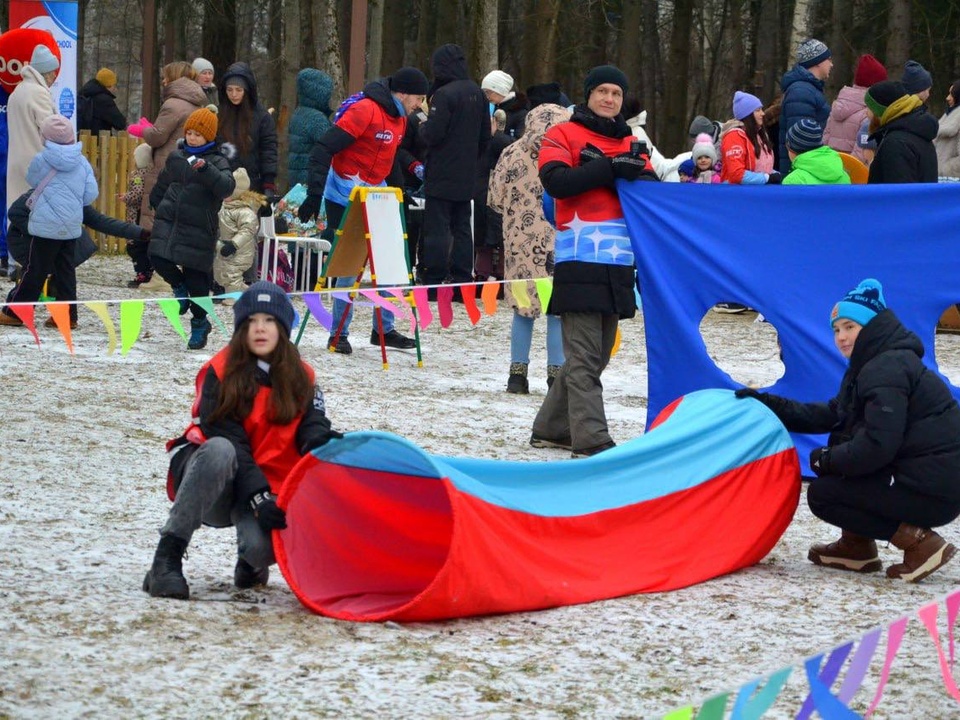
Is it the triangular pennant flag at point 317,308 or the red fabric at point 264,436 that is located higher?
the triangular pennant flag at point 317,308

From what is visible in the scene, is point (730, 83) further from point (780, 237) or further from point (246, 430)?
point (246, 430)

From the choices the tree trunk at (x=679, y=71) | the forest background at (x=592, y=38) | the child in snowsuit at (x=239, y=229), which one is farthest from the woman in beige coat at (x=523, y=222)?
the tree trunk at (x=679, y=71)

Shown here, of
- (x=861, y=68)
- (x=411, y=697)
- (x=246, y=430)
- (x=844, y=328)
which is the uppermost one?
(x=861, y=68)

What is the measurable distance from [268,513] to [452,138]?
7461 millimetres

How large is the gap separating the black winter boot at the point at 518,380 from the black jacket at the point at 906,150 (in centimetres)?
243

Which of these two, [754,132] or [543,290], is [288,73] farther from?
[543,290]

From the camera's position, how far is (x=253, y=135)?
13.3 m

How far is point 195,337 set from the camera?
1048cm

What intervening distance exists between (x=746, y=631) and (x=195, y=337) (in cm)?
630

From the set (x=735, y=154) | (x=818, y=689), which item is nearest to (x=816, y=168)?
(x=735, y=154)

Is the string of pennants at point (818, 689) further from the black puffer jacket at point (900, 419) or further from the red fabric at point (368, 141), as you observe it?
the red fabric at point (368, 141)

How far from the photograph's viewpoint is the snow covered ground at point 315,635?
4.09m

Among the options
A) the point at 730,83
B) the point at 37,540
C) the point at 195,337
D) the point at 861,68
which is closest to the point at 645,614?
the point at 37,540

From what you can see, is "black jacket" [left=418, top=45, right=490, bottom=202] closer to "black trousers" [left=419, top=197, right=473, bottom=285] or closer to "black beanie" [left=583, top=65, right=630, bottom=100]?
"black trousers" [left=419, top=197, right=473, bottom=285]
